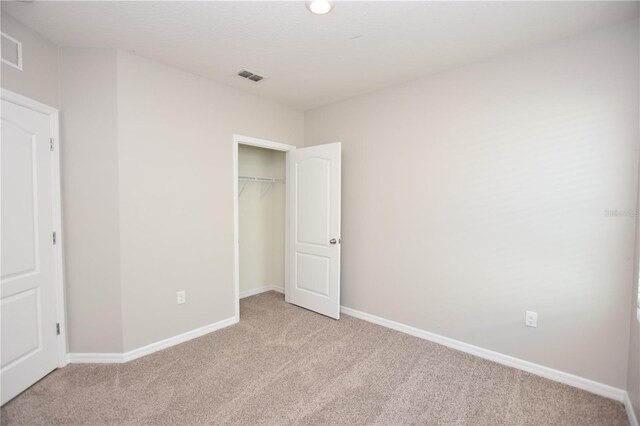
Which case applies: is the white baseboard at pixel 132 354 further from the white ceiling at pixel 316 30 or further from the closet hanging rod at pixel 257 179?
the white ceiling at pixel 316 30

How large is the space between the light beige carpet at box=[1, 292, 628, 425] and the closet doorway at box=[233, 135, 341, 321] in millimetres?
829

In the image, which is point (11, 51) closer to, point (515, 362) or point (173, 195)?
point (173, 195)

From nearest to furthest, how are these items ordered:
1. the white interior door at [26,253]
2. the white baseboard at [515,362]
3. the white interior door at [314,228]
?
the white interior door at [26,253]
the white baseboard at [515,362]
the white interior door at [314,228]

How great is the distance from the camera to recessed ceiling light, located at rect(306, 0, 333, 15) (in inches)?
71.2

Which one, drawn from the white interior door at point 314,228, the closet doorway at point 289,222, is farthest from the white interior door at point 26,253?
the white interior door at point 314,228

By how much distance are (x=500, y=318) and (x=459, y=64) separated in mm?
2190

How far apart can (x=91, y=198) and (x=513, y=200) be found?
336 centimetres

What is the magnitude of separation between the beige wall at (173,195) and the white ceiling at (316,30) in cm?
33

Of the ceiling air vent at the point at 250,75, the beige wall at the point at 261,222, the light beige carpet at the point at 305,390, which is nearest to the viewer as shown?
the light beige carpet at the point at 305,390

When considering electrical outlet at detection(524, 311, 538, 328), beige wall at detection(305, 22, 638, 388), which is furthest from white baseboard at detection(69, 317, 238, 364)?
electrical outlet at detection(524, 311, 538, 328)

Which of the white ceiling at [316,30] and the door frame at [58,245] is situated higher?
the white ceiling at [316,30]

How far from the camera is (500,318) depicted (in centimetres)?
252

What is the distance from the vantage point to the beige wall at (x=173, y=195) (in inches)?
97.9

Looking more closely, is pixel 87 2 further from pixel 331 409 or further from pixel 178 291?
pixel 331 409
